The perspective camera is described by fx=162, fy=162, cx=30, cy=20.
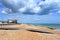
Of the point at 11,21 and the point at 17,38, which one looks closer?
the point at 17,38

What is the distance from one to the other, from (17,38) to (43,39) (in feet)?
1.74

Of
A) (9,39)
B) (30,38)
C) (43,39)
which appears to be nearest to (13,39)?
(9,39)

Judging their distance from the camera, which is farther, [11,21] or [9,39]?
[11,21]

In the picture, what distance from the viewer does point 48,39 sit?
11.0 ft

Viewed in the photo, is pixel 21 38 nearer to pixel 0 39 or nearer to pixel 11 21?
pixel 0 39

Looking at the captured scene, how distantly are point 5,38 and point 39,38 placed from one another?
0.70m

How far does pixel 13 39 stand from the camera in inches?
127

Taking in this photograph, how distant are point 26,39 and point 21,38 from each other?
12cm

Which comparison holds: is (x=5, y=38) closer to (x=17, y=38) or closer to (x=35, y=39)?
(x=17, y=38)

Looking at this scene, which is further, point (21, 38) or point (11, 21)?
point (11, 21)

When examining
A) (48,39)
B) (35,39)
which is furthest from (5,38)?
(48,39)

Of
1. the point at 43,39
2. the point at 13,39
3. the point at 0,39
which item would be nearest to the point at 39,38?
the point at 43,39

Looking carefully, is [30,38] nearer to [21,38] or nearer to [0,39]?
[21,38]

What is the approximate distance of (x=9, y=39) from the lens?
323cm
